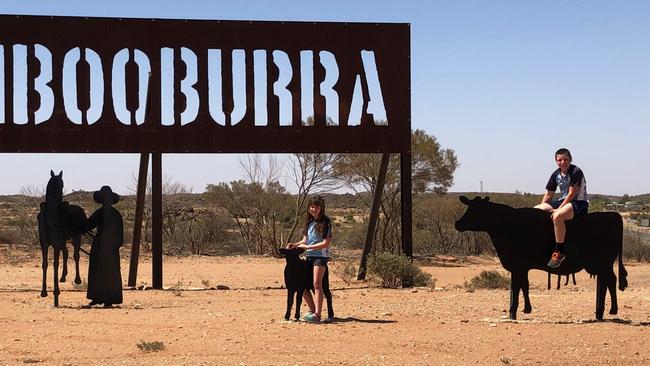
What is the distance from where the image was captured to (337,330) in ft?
38.3

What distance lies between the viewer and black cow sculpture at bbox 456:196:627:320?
40.7 feet

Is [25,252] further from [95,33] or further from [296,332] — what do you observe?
[296,332]

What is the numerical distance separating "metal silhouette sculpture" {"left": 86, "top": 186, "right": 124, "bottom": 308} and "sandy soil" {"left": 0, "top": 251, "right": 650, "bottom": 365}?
362 mm

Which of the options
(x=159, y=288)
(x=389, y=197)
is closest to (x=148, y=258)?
(x=389, y=197)

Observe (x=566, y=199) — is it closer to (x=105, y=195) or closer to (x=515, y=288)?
(x=515, y=288)

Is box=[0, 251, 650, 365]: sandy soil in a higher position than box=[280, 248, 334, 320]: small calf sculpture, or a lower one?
lower

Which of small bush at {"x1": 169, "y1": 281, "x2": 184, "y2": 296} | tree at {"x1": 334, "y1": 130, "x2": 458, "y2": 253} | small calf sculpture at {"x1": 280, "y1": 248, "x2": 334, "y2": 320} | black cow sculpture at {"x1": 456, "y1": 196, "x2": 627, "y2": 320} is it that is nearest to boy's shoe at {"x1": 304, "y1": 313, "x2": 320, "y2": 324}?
small calf sculpture at {"x1": 280, "y1": 248, "x2": 334, "y2": 320}

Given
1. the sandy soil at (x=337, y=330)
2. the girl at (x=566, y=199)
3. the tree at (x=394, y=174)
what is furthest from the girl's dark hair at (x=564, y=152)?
the tree at (x=394, y=174)

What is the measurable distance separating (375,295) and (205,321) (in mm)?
4970

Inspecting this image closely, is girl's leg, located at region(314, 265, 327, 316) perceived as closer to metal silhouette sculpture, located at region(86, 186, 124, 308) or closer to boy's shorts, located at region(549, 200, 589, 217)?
boy's shorts, located at region(549, 200, 589, 217)

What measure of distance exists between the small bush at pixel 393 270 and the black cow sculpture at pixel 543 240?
5.92 meters

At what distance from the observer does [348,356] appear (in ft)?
32.4

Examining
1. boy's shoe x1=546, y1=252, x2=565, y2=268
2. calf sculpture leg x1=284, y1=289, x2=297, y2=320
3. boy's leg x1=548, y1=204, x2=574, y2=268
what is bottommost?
calf sculpture leg x1=284, y1=289, x2=297, y2=320

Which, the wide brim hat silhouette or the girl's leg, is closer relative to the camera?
the girl's leg
